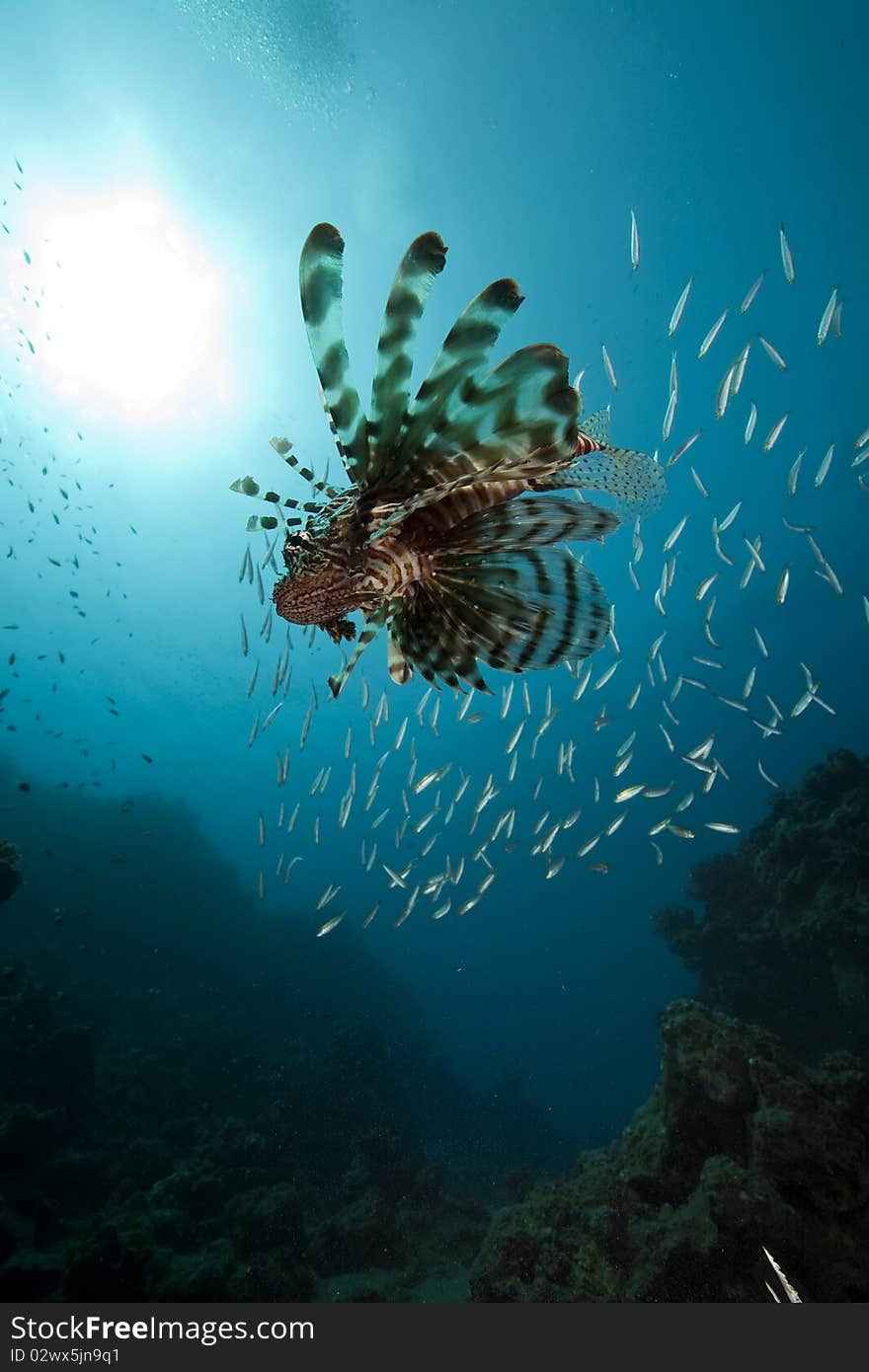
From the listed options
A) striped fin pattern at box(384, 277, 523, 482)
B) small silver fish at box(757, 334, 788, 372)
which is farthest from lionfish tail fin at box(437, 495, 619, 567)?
small silver fish at box(757, 334, 788, 372)

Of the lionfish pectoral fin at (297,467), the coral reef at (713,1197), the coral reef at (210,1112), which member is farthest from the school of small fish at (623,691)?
the coral reef at (210,1112)

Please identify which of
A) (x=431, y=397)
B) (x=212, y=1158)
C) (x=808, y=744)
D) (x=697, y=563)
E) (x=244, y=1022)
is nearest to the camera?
(x=431, y=397)

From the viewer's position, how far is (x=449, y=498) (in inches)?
100

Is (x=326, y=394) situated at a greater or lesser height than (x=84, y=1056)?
lesser

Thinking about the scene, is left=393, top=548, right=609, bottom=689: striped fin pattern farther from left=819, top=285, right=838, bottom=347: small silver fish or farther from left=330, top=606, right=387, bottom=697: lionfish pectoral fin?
left=819, top=285, right=838, bottom=347: small silver fish

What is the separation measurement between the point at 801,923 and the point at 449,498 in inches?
610

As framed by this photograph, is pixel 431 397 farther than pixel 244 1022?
No

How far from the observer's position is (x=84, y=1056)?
13.1 meters

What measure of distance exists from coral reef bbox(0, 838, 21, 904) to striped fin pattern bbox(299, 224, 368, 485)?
14077 millimetres

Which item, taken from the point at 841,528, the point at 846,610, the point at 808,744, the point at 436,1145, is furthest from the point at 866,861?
the point at 808,744

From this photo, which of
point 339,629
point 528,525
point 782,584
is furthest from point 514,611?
point 782,584

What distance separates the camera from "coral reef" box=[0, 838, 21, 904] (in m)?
12.0

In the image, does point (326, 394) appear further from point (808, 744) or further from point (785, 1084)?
point (808, 744)

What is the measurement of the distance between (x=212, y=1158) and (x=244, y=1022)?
38.1 ft
